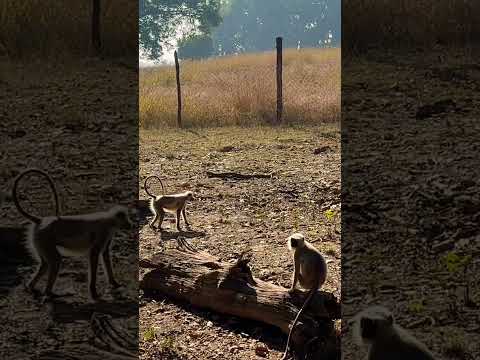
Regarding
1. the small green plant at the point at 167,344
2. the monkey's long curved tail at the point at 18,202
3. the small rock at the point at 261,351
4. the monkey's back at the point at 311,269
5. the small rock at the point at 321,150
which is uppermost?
the small rock at the point at 321,150

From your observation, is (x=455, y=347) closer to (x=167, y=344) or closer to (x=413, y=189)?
(x=413, y=189)

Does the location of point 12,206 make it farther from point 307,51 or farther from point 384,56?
point 307,51

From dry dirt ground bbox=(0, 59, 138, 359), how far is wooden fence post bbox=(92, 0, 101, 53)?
3.1 inches

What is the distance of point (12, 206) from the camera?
9.29ft

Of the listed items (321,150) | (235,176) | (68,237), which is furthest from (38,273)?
(321,150)

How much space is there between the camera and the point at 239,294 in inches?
166

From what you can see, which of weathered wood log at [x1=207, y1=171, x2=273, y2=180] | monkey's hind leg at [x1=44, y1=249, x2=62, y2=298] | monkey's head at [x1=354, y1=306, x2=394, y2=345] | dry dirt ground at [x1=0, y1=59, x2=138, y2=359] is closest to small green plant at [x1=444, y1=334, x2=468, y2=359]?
monkey's head at [x1=354, y1=306, x2=394, y2=345]

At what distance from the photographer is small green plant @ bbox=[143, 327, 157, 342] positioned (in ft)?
13.3

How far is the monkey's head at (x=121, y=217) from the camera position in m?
2.79

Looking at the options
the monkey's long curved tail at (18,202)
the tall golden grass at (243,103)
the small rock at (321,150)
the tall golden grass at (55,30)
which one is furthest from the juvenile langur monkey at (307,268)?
Answer: the tall golden grass at (243,103)

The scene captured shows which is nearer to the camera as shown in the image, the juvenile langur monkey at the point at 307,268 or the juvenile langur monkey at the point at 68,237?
the juvenile langur monkey at the point at 68,237

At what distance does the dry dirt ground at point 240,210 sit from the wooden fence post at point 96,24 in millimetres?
1846

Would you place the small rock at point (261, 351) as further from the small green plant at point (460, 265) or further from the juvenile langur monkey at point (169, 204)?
the juvenile langur monkey at point (169, 204)

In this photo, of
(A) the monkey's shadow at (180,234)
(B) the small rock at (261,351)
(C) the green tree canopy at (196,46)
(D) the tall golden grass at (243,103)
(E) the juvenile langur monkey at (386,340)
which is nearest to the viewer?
(E) the juvenile langur monkey at (386,340)
